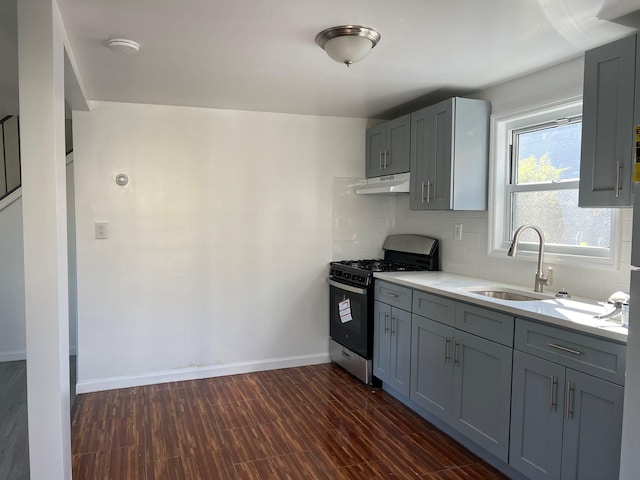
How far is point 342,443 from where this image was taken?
2.79m

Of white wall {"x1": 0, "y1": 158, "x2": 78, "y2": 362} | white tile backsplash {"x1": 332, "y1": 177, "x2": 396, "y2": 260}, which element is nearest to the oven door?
white tile backsplash {"x1": 332, "y1": 177, "x2": 396, "y2": 260}

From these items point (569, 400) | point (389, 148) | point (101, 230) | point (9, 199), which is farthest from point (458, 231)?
point (9, 199)

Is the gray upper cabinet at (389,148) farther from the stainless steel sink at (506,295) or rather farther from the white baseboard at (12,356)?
the white baseboard at (12,356)

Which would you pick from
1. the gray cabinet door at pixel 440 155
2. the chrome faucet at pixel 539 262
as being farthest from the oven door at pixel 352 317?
the chrome faucet at pixel 539 262

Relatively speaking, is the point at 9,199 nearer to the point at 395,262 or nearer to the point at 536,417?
the point at 395,262

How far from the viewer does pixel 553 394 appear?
2.09m

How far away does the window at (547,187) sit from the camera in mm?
2658

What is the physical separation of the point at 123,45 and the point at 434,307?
2.32 m

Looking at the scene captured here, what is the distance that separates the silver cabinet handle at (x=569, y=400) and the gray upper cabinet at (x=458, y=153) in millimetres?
1481

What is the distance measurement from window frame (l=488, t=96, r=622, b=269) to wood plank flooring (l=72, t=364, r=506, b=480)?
1.29 meters

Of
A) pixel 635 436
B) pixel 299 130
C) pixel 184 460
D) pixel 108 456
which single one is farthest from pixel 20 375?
pixel 635 436

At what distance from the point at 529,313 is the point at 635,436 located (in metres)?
0.73

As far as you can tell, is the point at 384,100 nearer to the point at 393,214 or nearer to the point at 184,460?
the point at 393,214

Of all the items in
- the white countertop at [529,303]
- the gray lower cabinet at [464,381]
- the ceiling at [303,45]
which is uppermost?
the ceiling at [303,45]
